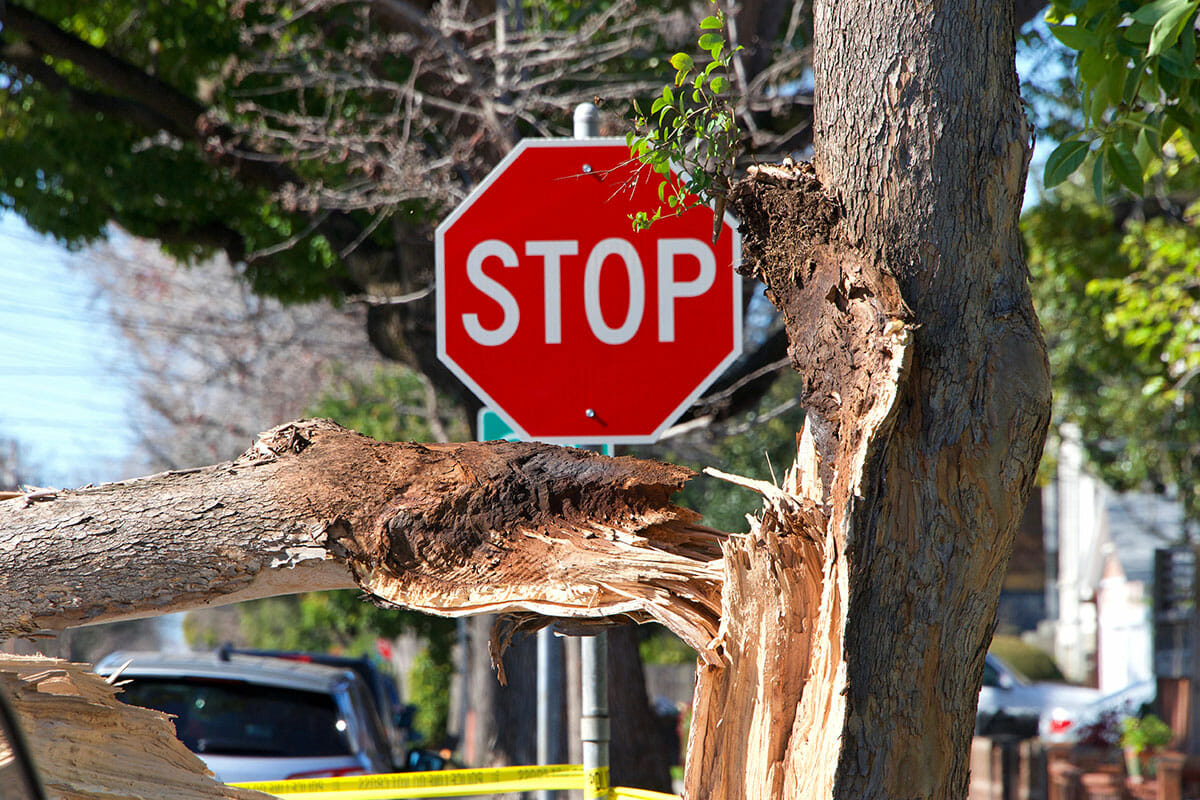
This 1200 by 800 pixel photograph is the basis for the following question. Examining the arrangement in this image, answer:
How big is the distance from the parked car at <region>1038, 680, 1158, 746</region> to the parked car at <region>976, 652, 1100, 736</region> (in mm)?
262

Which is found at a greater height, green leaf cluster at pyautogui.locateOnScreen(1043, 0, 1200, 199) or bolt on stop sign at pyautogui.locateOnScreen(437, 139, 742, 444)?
green leaf cluster at pyautogui.locateOnScreen(1043, 0, 1200, 199)

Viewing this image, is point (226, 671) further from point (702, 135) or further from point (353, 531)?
point (702, 135)

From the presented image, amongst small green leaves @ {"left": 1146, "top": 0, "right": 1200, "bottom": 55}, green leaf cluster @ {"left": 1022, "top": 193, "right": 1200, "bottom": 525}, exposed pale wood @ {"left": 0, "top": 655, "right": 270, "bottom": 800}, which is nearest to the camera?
exposed pale wood @ {"left": 0, "top": 655, "right": 270, "bottom": 800}

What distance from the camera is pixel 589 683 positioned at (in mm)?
3328

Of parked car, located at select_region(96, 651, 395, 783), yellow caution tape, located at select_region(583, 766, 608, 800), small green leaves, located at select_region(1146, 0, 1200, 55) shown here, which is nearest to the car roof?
parked car, located at select_region(96, 651, 395, 783)

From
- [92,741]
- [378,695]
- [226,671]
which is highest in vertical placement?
[92,741]

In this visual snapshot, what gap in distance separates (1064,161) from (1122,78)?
285 millimetres

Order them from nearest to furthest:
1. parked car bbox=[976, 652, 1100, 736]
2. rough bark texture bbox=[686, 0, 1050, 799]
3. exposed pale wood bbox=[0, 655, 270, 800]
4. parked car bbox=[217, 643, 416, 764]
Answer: rough bark texture bbox=[686, 0, 1050, 799], exposed pale wood bbox=[0, 655, 270, 800], parked car bbox=[217, 643, 416, 764], parked car bbox=[976, 652, 1100, 736]

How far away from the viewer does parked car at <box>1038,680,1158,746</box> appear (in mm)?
13250

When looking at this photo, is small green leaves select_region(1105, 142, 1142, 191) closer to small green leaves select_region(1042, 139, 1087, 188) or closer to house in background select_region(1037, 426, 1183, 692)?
small green leaves select_region(1042, 139, 1087, 188)

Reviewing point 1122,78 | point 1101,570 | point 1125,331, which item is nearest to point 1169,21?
point 1122,78

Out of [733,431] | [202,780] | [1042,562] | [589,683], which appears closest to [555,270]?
[589,683]

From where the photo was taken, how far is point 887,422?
1.67 m

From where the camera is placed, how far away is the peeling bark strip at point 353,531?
2055 millimetres
